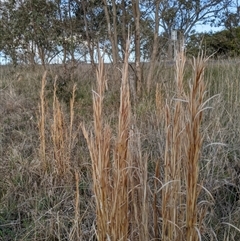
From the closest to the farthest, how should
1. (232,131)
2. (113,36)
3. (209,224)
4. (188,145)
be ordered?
(188,145) → (209,224) → (232,131) → (113,36)

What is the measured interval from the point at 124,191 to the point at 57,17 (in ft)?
20.9

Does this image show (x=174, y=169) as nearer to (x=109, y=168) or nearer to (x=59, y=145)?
(x=109, y=168)

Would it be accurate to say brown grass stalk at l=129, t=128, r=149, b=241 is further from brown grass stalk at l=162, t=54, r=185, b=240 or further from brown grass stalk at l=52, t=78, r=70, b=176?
brown grass stalk at l=52, t=78, r=70, b=176

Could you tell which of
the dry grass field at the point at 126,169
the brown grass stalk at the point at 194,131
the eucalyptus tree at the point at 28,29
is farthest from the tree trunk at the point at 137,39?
the brown grass stalk at the point at 194,131

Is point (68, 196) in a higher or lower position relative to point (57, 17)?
lower

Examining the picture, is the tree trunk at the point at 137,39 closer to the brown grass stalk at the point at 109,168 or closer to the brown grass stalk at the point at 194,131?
the brown grass stalk at the point at 109,168

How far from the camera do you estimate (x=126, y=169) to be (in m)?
1.19

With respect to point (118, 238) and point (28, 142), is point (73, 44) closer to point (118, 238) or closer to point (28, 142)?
point (28, 142)

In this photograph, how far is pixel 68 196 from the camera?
225cm

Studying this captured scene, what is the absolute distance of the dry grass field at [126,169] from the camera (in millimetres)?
1114

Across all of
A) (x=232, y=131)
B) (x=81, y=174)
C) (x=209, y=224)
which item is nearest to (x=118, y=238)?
(x=209, y=224)

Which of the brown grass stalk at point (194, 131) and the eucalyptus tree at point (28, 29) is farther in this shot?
the eucalyptus tree at point (28, 29)

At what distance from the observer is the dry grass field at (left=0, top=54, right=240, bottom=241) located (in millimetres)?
1114

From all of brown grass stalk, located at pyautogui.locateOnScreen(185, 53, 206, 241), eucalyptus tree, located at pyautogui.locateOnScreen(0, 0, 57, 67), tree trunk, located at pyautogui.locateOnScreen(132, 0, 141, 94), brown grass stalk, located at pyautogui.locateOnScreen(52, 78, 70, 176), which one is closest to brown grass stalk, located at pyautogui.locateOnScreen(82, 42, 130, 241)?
brown grass stalk, located at pyautogui.locateOnScreen(185, 53, 206, 241)
